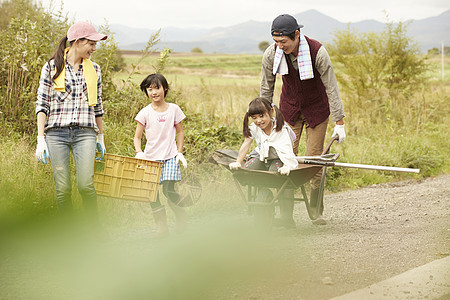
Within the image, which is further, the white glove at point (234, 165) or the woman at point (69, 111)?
the white glove at point (234, 165)

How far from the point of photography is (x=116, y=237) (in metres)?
4.96

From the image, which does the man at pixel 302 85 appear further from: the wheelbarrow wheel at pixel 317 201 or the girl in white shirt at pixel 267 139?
the girl in white shirt at pixel 267 139

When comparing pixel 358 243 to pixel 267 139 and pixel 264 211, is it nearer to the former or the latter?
pixel 264 211

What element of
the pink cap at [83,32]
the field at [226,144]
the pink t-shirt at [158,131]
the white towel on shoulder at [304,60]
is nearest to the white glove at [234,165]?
the pink t-shirt at [158,131]

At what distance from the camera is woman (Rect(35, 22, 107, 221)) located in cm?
435

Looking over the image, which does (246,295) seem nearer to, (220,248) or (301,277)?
(301,277)

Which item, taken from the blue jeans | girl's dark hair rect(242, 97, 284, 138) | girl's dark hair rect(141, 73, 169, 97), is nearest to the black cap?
Answer: girl's dark hair rect(242, 97, 284, 138)

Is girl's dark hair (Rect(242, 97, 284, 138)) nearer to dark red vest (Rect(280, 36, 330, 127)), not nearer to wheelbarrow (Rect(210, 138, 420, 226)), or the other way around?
wheelbarrow (Rect(210, 138, 420, 226))

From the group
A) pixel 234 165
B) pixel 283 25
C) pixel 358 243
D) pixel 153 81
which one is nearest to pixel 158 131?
pixel 153 81

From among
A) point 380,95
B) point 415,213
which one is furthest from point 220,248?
point 380,95

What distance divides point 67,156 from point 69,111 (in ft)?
1.22

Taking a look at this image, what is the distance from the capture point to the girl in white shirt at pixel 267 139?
4688mm

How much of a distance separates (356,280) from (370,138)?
275 inches

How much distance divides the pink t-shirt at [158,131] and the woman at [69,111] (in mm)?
465
